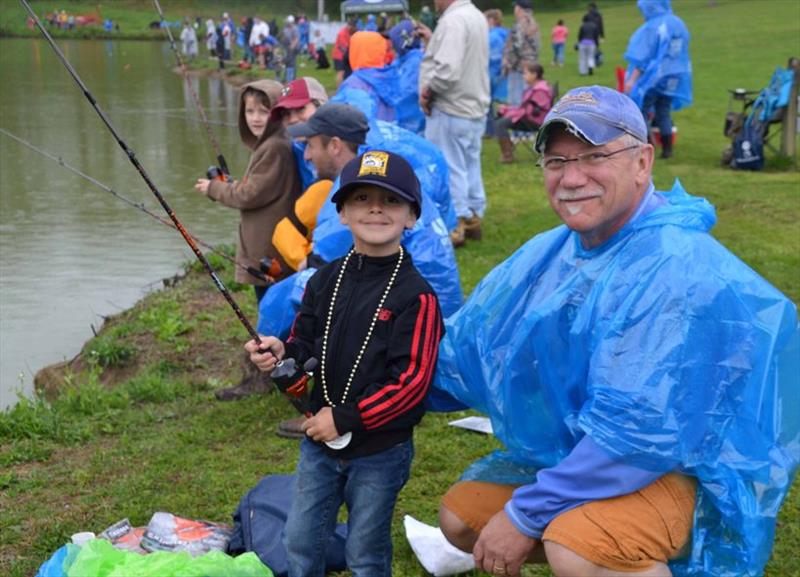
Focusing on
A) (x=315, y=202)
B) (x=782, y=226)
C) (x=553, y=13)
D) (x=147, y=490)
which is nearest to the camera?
(x=147, y=490)

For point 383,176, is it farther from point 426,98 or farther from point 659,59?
point 659,59

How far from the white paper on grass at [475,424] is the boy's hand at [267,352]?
180 cm

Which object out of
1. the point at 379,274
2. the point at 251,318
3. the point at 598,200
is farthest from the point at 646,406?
the point at 251,318

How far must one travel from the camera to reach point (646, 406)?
2.54m

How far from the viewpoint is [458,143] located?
806 cm

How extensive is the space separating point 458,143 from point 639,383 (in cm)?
566

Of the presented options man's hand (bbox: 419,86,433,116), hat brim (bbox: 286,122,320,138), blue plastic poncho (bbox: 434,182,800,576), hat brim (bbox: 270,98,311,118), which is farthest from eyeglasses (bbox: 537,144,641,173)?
man's hand (bbox: 419,86,433,116)

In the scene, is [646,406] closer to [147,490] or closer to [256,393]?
[147,490]

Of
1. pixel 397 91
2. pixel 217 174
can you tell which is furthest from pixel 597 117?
pixel 397 91

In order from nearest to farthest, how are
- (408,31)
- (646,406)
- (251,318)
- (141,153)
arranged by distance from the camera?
(646,406) → (251,318) → (408,31) → (141,153)

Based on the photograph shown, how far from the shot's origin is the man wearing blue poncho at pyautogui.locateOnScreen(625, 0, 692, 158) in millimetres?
11594

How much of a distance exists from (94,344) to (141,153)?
7.39 meters

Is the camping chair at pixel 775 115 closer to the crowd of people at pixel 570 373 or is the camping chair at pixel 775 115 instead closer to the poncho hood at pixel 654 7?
the poncho hood at pixel 654 7

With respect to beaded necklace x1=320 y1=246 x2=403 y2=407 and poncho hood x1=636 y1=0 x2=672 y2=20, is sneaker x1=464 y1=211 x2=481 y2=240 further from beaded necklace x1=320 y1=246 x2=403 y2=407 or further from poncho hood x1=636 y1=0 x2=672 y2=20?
beaded necklace x1=320 y1=246 x2=403 y2=407
